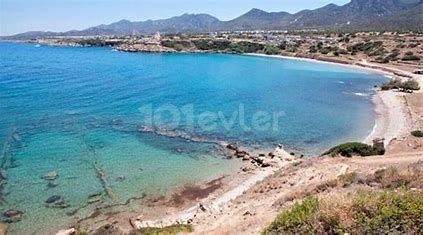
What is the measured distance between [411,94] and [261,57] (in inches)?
2868

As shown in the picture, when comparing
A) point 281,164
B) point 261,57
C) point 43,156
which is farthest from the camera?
point 261,57

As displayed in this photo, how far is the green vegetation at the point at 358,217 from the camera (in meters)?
11.1

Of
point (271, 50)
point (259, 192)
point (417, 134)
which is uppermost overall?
point (259, 192)

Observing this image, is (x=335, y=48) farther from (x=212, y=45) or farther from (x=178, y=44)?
(x=178, y=44)

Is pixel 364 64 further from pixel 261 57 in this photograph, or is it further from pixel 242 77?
pixel 261 57

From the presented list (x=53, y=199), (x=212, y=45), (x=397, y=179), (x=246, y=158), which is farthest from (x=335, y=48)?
(x=397, y=179)

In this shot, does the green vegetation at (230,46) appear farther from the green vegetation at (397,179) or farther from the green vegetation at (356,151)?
the green vegetation at (397,179)

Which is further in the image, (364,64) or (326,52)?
(326,52)

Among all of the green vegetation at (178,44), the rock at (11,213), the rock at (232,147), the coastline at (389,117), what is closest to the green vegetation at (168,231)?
the rock at (11,213)

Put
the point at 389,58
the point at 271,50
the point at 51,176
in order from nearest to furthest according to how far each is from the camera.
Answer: the point at 51,176, the point at 389,58, the point at 271,50

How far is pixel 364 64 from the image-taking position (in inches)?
3789

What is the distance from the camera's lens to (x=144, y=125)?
4416 centimetres

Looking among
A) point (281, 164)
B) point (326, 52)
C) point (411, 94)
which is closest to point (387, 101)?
point (411, 94)

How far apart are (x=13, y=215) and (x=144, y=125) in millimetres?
21543
